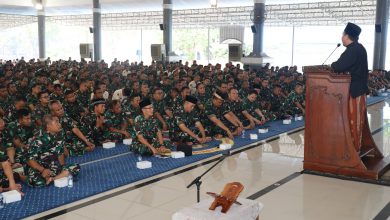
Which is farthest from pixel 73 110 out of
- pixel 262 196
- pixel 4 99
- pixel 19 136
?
pixel 262 196

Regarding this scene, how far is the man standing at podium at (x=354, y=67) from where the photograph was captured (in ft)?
14.8

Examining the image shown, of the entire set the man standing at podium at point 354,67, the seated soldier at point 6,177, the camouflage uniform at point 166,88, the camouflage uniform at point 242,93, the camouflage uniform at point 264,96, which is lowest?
the seated soldier at point 6,177

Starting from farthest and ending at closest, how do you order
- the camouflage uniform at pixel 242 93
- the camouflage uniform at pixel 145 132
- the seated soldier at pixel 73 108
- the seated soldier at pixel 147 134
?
1. the camouflage uniform at pixel 242 93
2. the seated soldier at pixel 73 108
3. the camouflage uniform at pixel 145 132
4. the seated soldier at pixel 147 134

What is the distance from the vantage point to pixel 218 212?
241cm

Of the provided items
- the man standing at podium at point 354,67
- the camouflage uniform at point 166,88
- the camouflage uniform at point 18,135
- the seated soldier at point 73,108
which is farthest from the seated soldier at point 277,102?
the camouflage uniform at point 18,135

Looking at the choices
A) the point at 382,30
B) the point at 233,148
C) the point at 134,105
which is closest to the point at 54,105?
the point at 134,105

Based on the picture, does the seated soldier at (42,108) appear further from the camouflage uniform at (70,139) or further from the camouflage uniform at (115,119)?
the camouflage uniform at (115,119)

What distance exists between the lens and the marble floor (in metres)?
3.74

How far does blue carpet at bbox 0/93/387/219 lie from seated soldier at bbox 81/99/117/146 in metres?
0.22

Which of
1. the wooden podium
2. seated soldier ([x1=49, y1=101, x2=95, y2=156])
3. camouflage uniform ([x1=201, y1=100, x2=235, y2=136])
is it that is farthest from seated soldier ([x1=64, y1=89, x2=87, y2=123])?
the wooden podium

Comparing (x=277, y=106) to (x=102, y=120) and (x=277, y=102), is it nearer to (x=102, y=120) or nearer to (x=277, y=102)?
(x=277, y=102)

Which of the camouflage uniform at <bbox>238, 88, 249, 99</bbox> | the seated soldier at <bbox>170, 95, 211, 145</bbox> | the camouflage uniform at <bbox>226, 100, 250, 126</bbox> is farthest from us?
the camouflage uniform at <bbox>238, 88, 249, 99</bbox>

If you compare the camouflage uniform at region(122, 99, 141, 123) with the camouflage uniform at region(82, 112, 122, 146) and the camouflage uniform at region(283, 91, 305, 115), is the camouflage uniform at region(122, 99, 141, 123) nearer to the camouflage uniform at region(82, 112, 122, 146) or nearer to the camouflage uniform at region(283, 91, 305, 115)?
the camouflage uniform at region(82, 112, 122, 146)

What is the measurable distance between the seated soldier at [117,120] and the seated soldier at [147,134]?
3.33ft
